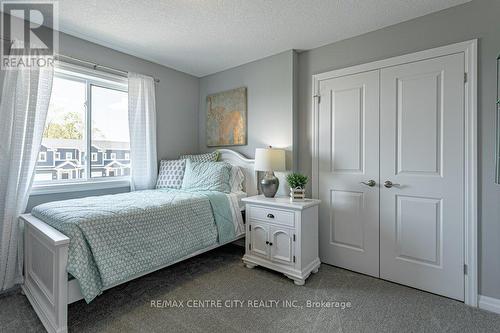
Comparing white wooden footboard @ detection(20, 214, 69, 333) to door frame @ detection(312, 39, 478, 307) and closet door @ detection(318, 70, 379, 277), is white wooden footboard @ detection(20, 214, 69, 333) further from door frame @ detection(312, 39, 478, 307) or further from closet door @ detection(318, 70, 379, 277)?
door frame @ detection(312, 39, 478, 307)

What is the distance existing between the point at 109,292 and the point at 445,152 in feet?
9.99

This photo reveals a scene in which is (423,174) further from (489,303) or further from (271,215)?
(271,215)

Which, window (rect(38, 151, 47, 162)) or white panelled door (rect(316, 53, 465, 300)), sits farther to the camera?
window (rect(38, 151, 47, 162))

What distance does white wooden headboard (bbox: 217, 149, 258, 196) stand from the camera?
3.01 m

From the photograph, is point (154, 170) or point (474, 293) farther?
point (154, 170)

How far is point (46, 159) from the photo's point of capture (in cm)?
240

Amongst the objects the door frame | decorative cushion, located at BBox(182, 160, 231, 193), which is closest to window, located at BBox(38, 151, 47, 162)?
decorative cushion, located at BBox(182, 160, 231, 193)

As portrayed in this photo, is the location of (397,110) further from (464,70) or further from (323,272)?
(323,272)

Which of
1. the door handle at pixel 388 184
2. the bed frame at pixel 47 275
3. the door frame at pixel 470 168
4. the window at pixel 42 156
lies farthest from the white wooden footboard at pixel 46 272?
the door frame at pixel 470 168

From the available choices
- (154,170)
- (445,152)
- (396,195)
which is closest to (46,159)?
(154,170)

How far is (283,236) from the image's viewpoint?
2.33 m

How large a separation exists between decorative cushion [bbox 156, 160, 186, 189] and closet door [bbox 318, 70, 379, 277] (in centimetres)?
168

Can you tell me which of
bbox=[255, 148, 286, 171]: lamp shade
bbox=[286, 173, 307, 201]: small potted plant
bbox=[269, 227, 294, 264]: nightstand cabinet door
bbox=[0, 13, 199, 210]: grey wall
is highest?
bbox=[0, 13, 199, 210]: grey wall

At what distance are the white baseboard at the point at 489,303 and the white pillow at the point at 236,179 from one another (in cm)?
234
